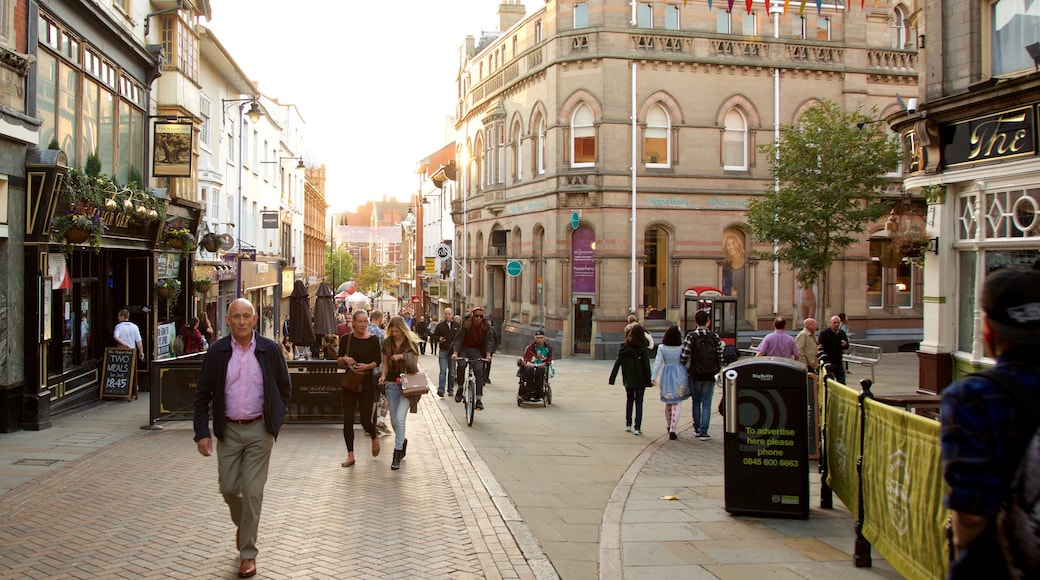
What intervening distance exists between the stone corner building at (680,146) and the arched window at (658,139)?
0.14 ft

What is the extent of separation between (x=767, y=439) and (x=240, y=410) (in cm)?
437

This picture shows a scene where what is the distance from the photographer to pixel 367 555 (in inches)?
248

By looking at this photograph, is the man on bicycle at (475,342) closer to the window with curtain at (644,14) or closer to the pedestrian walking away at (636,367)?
the pedestrian walking away at (636,367)

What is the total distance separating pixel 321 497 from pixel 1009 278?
653cm

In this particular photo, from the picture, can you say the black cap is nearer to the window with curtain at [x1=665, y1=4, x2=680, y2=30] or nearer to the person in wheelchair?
the person in wheelchair

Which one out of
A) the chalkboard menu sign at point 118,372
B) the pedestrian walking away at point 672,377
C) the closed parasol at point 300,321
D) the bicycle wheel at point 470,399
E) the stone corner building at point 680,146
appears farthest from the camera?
the stone corner building at point 680,146

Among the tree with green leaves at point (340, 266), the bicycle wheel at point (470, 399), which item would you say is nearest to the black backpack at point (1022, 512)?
the bicycle wheel at point (470, 399)

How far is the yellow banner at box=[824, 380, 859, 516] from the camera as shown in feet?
21.0

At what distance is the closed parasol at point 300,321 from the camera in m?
20.1

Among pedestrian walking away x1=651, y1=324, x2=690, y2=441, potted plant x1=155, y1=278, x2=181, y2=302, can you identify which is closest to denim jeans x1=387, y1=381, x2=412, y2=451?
pedestrian walking away x1=651, y1=324, x2=690, y2=441

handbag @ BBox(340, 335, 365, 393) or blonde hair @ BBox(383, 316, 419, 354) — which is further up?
blonde hair @ BBox(383, 316, 419, 354)

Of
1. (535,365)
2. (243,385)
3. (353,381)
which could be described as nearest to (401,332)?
(353,381)

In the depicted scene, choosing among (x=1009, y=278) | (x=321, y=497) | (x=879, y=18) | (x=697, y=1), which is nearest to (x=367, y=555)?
(x=321, y=497)

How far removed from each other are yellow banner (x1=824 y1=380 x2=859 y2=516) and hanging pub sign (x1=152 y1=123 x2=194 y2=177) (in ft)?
48.4
